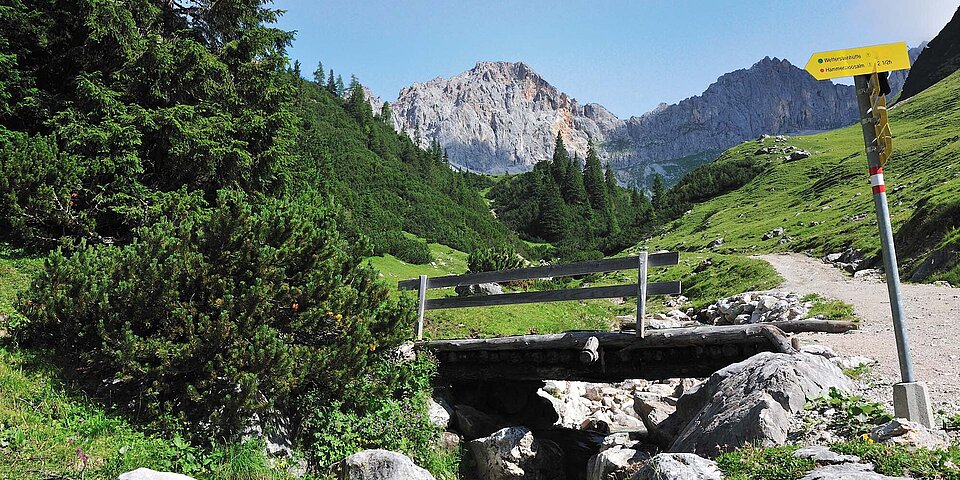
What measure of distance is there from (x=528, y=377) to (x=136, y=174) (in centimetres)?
1277

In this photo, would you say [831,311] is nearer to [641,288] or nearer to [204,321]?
[641,288]

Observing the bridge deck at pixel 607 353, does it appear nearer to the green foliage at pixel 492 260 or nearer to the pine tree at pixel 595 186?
the green foliage at pixel 492 260

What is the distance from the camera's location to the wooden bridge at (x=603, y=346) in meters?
10.3

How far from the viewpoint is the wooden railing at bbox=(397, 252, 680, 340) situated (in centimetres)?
1066

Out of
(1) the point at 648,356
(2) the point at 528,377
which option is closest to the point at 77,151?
(2) the point at 528,377

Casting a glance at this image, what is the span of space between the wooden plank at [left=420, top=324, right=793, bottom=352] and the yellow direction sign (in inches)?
177

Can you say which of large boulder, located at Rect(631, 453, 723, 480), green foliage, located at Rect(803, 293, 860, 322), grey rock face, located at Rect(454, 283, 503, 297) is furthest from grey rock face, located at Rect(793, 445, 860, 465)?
grey rock face, located at Rect(454, 283, 503, 297)

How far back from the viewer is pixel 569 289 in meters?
11.8

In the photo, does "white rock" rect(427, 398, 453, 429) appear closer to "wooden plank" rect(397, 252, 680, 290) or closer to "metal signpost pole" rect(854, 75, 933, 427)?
"wooden plank" rect(397, 252, 680, 290)

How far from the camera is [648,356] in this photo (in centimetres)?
1148

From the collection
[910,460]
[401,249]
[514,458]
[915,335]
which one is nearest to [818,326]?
[915,335]

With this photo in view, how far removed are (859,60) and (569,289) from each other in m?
6.56

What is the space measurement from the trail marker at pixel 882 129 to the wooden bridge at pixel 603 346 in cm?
260

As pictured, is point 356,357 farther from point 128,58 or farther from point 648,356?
point 128,58
